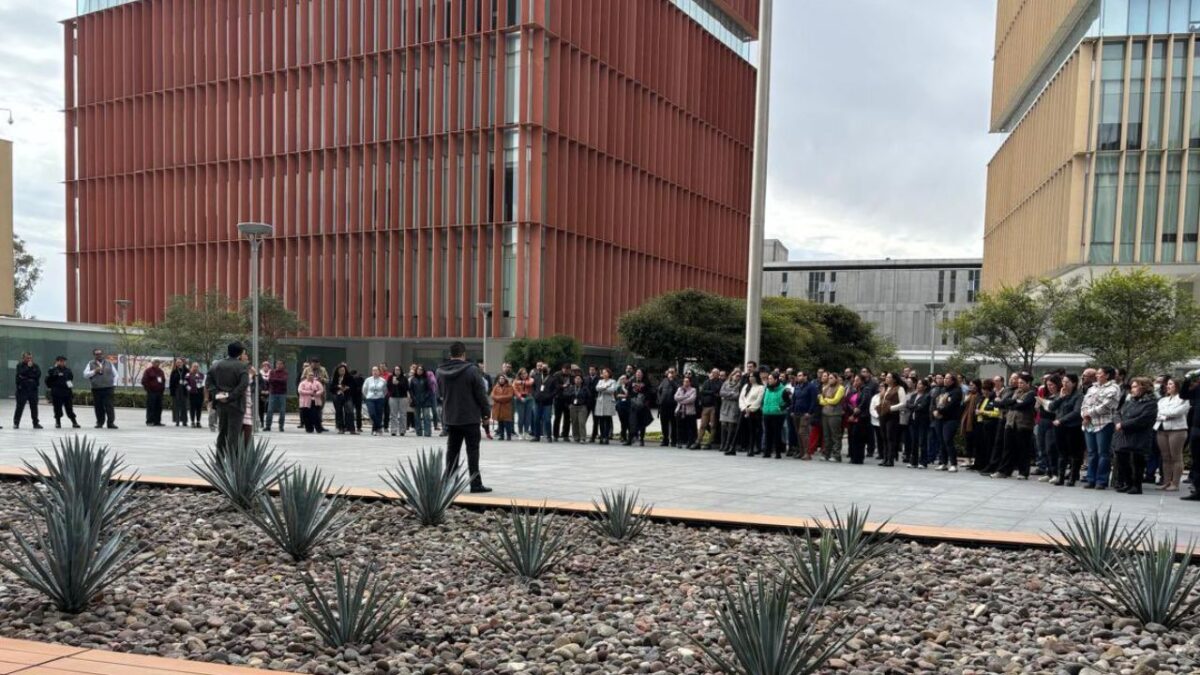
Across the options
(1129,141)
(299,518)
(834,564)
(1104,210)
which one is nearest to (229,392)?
(299,518)

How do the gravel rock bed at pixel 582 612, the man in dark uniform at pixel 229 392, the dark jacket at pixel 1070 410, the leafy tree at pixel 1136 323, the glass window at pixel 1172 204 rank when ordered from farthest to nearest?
the glass window at pixel 1172 204, the leafy tree at pixel 1136 323, the dark jacket at pixel 1070 410, the man in dark uniform at pixel 229 392, the gravel rock bed at pixel 582 612

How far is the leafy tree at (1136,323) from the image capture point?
2489cm

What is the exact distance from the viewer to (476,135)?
44.1 metres

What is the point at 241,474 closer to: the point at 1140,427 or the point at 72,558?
the point at 72,558

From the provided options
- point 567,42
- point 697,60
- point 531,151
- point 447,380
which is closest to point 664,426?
point 447,380

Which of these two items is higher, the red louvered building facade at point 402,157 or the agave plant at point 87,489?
the red louvered building facade at point 402,157

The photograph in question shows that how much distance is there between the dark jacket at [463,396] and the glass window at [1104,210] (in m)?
36.2

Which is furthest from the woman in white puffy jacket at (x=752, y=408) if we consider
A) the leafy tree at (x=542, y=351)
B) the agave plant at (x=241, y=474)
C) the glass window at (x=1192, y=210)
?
the glass window at (x=1192, y=210)

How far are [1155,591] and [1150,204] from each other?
38828mm

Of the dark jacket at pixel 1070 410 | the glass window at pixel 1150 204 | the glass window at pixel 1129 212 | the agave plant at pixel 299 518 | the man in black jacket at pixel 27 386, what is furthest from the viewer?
the glass window at pixel 1129 212

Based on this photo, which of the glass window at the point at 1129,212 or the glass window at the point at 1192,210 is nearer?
the glass window at the point at 1192,210

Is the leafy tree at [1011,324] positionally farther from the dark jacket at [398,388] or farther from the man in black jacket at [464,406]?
the man in black jacket at [464,406]

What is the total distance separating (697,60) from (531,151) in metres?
16.5

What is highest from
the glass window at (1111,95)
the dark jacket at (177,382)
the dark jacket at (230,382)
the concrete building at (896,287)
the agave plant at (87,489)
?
the glass window at (1111,95)
